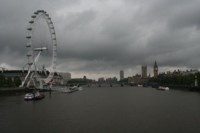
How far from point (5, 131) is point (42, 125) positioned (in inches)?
151

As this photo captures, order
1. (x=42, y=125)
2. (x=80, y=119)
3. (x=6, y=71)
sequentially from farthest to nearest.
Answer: (x=6, y=71) → (x=80, y=119) → (x=42, y=125)

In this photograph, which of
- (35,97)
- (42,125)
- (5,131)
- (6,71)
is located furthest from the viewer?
(6,71)

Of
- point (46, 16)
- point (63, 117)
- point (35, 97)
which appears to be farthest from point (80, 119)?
point (46, 16)

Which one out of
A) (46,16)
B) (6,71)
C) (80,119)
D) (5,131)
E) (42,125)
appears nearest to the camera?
(5,131)

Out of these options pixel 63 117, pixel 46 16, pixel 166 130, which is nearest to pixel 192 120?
pixel 166 130

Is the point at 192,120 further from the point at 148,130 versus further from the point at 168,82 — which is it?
the point at 168,82

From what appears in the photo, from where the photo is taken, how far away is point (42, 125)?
29.2 m

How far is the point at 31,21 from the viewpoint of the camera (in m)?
77.2

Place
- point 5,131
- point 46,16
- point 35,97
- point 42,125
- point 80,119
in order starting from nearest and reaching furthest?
point 5,131 → point 42,125 → point 80,119 → point 35,97 → point 46,16

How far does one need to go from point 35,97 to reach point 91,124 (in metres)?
34.6

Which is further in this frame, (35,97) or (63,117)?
(35,97)

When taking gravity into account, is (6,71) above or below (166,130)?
above

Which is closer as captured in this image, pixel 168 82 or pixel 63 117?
pixel 63 117

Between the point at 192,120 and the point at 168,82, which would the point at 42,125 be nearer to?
the point at 192,120
